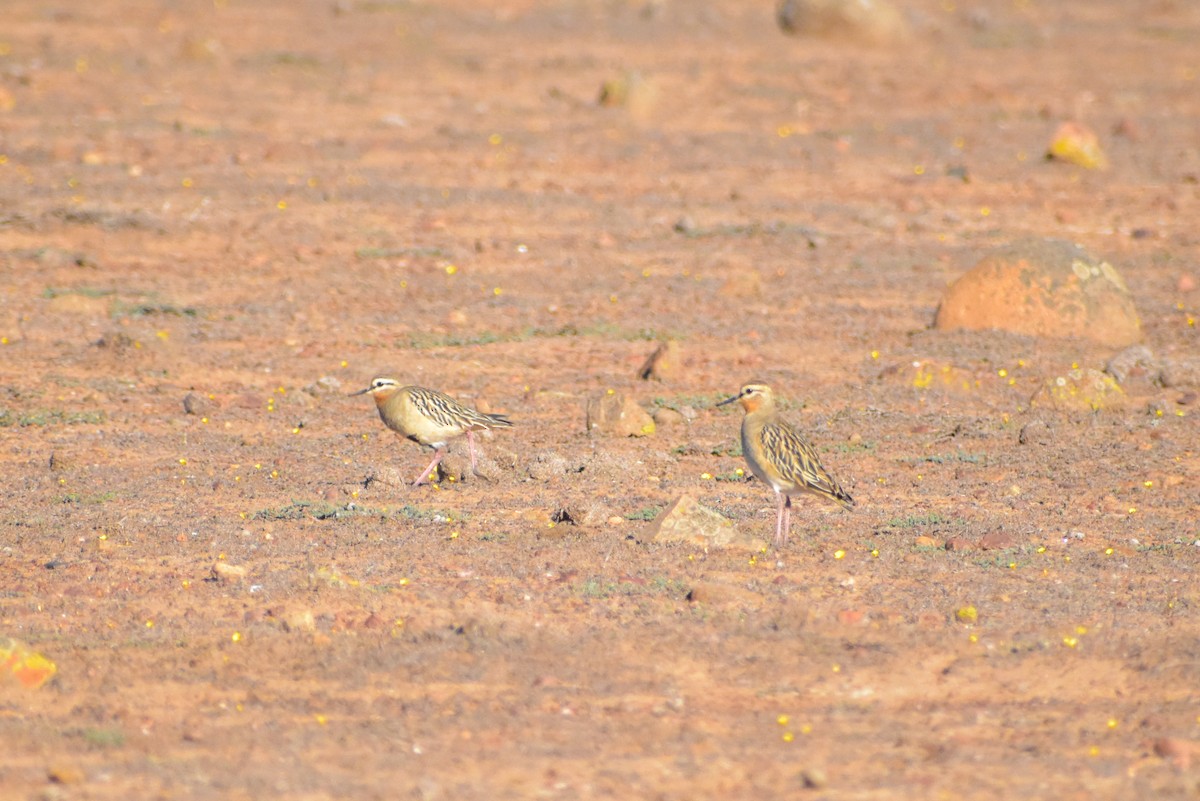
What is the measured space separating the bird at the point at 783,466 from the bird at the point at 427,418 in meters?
2.08

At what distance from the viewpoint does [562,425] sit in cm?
1266

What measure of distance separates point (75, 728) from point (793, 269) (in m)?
12.1

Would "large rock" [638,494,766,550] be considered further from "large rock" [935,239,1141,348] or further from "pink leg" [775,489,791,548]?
"large rock" [935,239,1141,348]

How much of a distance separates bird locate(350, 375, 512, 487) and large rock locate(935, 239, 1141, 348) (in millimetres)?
5690

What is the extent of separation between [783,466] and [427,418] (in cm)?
266

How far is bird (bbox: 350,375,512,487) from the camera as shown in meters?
11.1

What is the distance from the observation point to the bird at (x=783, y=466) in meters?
9.53

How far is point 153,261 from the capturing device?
57.2 feet

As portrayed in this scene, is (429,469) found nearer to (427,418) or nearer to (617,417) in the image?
(427,418)

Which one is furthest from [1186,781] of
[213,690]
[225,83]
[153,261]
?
[225,83]

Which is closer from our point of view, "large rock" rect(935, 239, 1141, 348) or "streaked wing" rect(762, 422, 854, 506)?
"streaked wing" rect(762, 422, 854, 506)

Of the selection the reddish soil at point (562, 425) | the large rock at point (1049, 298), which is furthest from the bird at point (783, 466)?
the large rock at point (1049, 298)

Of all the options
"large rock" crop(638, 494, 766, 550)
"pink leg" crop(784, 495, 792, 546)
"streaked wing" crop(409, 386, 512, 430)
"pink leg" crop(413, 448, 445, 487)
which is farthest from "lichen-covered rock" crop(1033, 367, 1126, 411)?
"pink leg" crop(413, 448, 445, 487)

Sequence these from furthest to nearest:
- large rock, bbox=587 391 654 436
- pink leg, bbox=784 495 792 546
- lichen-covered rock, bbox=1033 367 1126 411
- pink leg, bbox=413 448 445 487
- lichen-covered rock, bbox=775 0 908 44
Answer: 1. lichen-covered rock, bbox=775 0 908 44
2. lichen-covered rock, bbox=1033 367 1126 411
3. large rock, bbox=587 391 654 436
4. pink leg, bbox=413 448 445 487
5. pink leg, bbox=784 495 792 546
